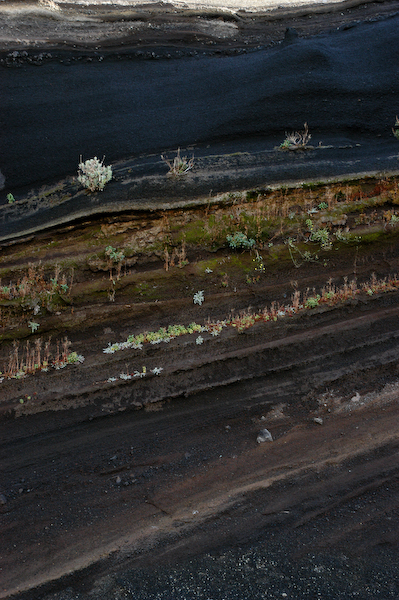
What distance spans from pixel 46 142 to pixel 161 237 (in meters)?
3.69

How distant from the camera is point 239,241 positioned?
801 cm

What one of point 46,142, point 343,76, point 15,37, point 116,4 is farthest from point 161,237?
point 116,4

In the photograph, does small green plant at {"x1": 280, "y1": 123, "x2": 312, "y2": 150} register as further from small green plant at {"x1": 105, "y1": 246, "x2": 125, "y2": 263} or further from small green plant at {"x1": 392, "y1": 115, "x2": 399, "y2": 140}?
small green plant at {"x1": 105, "y1": 246, "x2": 125, "y2": 263}

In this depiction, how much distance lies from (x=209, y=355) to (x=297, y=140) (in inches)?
213

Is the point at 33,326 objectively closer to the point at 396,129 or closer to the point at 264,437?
the point at 264,437

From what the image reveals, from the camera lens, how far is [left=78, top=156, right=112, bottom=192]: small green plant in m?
8.08

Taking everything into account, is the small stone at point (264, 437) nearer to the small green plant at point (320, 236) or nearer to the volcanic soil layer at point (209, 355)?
the volcanic soil layer at point (209, 355)

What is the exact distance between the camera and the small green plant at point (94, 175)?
26.5 ft

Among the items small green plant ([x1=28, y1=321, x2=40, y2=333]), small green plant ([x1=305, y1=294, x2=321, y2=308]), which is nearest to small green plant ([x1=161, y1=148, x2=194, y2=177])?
small green plant ([x1=305, y1=294, x2=321, y2=308])

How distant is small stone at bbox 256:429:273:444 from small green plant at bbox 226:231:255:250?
344 centimetres

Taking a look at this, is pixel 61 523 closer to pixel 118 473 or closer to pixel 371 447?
pixel 118 473

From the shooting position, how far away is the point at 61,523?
533cm

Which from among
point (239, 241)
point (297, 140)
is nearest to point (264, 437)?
point (239, 241)

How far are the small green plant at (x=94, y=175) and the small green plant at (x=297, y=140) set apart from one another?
371 cm
